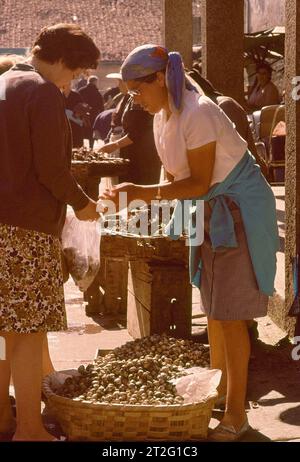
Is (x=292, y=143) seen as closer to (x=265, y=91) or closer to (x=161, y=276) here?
(x=161, y=276)

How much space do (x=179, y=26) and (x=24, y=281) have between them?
8.70 meters

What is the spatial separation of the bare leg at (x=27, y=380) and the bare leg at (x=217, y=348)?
3.04 ft

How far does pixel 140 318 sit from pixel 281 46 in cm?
1683

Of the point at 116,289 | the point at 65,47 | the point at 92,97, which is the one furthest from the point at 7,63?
the point at 92,97

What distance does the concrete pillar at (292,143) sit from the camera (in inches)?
259

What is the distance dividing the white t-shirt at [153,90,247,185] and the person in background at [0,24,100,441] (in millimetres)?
446

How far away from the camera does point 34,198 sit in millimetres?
4625

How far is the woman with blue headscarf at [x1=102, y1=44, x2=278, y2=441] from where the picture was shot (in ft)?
15.4

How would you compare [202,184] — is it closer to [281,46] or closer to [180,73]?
[180,73]

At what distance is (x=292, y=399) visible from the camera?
5727 mm

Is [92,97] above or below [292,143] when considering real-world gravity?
below

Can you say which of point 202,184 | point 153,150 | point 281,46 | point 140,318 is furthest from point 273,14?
point 202,184

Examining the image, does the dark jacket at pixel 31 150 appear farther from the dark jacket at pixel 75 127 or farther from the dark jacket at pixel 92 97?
the dark jacket at pixel 92 97

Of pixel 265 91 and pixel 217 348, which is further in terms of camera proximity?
pixel 265 91
